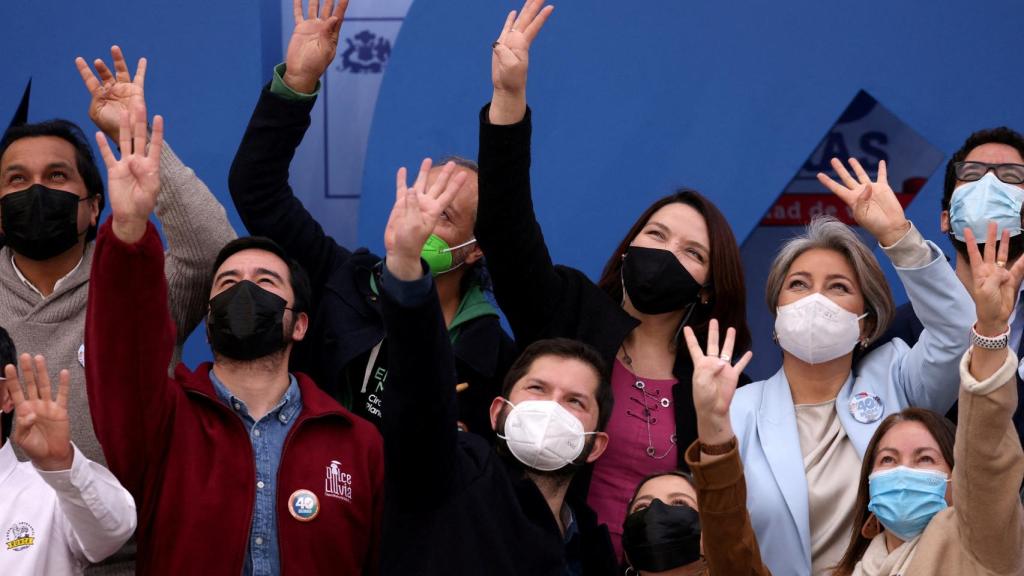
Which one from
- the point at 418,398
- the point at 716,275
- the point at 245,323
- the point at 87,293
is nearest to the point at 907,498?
the point at 716,275

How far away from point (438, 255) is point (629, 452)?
0.88 m

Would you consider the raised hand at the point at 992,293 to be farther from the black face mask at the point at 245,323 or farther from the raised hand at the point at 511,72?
the black face mask at the point at 245,323

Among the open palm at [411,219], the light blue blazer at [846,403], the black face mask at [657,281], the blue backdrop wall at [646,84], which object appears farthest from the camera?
the blue backdrop wall at [646,84]

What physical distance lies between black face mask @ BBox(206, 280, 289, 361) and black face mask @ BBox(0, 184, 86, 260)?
1.85 ft

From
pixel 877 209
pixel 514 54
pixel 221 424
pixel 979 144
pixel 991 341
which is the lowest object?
pixel 221 424

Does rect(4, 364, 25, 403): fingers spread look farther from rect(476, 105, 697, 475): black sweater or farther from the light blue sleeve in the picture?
the light blue sleeve

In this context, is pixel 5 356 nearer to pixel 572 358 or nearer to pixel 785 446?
pixel 572 358

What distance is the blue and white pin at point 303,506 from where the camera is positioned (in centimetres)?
399

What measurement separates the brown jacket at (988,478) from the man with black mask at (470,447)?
0.97 metres

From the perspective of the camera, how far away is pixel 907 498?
3.87 metres

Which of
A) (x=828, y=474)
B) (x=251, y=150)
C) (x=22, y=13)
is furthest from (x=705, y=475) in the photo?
(x=22, y=13)

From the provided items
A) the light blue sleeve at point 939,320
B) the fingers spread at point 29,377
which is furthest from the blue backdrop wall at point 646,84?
the fingers spread at point 29,377

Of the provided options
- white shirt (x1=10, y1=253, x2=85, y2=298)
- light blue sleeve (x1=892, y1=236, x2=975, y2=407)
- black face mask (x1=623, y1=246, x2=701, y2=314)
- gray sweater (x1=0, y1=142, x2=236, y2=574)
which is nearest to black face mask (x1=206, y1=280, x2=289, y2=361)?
gray sweater (x1=0, y1=142, x2=236, y2=574)

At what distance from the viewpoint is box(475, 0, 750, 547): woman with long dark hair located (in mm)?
4473
